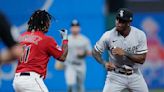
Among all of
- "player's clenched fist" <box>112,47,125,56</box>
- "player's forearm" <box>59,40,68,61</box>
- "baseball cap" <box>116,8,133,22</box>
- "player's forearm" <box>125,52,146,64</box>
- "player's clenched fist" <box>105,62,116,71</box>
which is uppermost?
"baseball cap" <box>116,8,133,22</box>

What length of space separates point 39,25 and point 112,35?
55.0 inches

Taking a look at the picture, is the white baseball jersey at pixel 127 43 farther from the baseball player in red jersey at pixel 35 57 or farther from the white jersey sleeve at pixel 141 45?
the baseball player in red jersey at pixel 35 57

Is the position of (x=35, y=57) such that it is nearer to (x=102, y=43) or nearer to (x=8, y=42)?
(x=102, y=43)

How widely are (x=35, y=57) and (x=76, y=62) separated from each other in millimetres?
6496

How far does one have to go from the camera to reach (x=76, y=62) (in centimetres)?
1608

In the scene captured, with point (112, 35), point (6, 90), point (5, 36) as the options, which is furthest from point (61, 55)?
point (6, 90)

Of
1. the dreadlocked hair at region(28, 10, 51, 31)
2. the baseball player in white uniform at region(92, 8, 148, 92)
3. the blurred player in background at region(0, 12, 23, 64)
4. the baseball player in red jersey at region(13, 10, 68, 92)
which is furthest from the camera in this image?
the baseball player in white uniform at region(92, 8, 148, 92)

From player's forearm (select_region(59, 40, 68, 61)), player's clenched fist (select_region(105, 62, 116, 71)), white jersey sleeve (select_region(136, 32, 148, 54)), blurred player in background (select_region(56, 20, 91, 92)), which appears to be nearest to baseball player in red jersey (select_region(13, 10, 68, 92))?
player's forearm (select_region(59, 40, 68, 61))

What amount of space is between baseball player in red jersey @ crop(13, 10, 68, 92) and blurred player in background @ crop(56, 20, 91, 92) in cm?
613

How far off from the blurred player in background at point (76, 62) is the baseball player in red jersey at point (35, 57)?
6.13 meters

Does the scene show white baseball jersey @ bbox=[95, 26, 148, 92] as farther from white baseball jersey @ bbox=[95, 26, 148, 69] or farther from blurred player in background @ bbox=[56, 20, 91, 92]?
blurred player in background @ bbox=[56, 20, 91, 92]

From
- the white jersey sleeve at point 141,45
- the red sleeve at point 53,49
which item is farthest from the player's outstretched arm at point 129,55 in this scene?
the red sleeve at point 53,49

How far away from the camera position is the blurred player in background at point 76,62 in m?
15.9

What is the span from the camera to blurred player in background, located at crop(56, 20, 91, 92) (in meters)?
15.9
